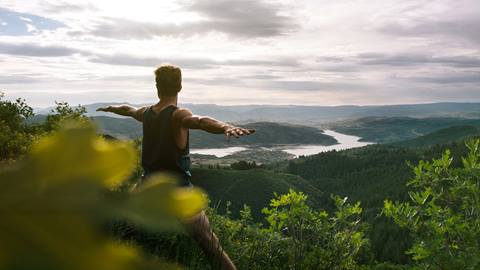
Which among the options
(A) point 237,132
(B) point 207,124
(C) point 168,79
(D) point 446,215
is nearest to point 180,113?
(C) point 168,79

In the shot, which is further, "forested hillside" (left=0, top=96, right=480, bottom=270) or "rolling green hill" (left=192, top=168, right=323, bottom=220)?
"rolling green hill" (left=192, top=168, right=323, bottom=220)

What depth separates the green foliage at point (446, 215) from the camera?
340 inches

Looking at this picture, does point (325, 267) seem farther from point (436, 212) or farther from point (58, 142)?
point (58, 142)

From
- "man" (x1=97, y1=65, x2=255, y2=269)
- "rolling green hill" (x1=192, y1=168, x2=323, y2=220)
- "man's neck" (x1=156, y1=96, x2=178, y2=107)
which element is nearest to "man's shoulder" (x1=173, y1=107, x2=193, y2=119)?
"man" (x1=97, y1=65, x2=255, y2=269)

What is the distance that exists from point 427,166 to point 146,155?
256 inches

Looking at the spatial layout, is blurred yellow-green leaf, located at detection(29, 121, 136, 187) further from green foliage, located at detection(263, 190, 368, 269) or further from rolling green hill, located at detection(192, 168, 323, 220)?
A: rolling green hill, located at detection(192, 168, 323, 220)

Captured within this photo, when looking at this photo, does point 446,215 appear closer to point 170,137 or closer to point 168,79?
point 170,137

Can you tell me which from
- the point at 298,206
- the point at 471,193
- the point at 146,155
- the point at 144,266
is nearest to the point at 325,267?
the point at 298,206

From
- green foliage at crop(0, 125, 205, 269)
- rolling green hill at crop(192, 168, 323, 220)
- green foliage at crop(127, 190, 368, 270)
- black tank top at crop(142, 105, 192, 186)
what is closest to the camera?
green foliage at crop(0, 125, 205, 269)

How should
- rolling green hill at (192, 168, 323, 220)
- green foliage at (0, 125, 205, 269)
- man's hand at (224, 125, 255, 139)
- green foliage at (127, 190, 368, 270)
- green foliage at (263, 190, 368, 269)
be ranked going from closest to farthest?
green foliage at (0, 125, 205, 269)
man's hand at (224, 125, 255, 139)
green foliage at (127, 190, 368, 270)
green foliage at (263, 190, 368, 269)
rolling green hill at (192, 168, 323, 220)

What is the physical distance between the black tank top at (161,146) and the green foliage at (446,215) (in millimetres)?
5405

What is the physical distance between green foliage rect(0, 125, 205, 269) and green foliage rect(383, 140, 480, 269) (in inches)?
355

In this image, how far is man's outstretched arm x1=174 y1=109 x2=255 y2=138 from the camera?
13.8 ft

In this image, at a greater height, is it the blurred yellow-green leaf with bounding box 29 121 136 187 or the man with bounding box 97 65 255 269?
the blurred yellow-green leaf with bounding box 29 121 136 187
